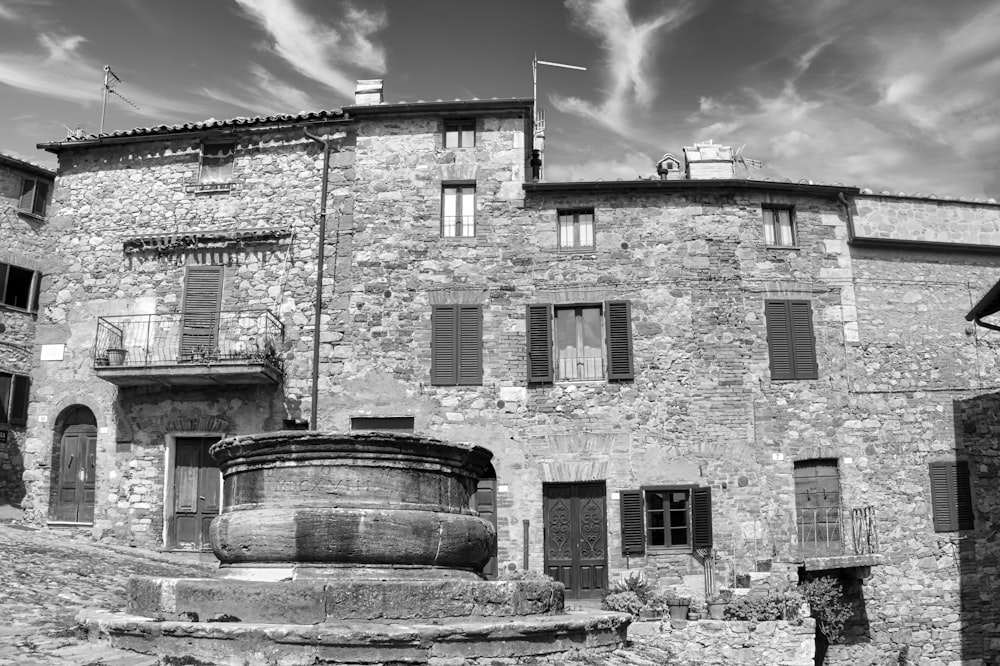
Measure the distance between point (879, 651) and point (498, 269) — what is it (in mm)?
10126

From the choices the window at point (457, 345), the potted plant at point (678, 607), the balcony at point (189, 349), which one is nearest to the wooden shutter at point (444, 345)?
the window at point (457, 345)

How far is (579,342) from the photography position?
18109 millimetres

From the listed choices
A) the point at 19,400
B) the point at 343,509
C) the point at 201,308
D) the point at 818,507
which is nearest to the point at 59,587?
the point at 343,509

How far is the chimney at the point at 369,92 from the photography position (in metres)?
19.8

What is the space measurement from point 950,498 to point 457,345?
9.91 m

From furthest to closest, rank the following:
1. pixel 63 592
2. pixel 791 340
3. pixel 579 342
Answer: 1. pixel 579 342
2. pixel 791 340
3. pixel 63 592

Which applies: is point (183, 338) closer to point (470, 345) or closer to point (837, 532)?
point (470, 345)

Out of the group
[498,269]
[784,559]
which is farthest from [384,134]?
[784,559]

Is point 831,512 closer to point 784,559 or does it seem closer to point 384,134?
point 784,559

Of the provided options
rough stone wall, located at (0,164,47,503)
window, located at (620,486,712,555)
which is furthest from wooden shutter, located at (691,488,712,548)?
rough stone wall, located at (0,164,47,503)

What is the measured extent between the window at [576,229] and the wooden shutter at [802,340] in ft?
13.7

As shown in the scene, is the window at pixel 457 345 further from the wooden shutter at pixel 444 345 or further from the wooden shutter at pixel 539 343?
the wooden shutter at pixel 539 343

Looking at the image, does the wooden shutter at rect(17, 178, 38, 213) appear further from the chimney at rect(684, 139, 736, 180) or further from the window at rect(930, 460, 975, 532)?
the window at rect(930, 460, 975, 532)

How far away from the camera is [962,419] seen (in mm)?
18188
